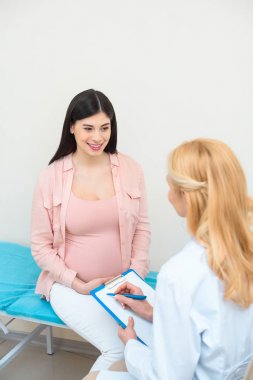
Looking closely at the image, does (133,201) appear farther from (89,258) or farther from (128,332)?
(128,332)

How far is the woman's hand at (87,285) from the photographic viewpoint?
6.22ft

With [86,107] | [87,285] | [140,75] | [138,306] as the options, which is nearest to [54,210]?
[87,285]

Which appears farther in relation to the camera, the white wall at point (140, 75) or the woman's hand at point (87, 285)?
the white wall at point (140, 75)

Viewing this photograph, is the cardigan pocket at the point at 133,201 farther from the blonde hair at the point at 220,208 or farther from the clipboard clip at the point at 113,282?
the blonde hair at the point at 220,208

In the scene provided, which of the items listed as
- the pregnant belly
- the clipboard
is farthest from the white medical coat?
the pregnant belly

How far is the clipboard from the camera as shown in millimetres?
1576

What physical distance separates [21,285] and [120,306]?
2.46ft

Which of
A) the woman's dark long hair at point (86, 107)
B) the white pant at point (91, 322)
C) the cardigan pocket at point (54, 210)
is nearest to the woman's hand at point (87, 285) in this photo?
the white pant at point (91, 322)

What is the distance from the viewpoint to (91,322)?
180cm

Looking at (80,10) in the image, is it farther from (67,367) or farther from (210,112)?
(67,367)

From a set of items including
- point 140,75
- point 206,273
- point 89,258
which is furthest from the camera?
point 140,75

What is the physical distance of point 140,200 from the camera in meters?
2.12

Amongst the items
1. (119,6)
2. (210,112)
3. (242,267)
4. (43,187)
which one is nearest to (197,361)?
(242,267)

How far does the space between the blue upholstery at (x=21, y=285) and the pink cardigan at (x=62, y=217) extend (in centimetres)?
8
